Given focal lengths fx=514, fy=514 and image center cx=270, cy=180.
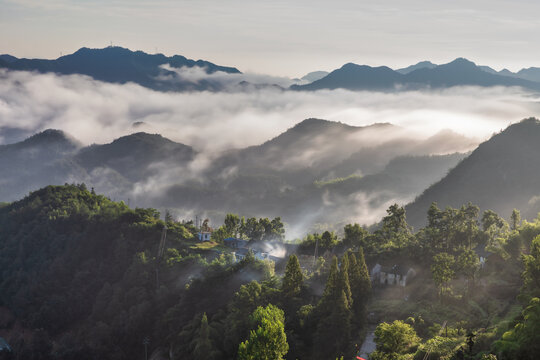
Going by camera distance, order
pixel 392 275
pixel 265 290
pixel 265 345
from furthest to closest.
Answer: pixel 392 275 < pixel 265 290 < pixel 265 345

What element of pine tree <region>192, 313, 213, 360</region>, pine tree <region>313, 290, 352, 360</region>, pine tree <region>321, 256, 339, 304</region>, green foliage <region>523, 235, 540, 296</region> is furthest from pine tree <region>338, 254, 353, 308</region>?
green foliage <region>523, 235, 540, 296</region>

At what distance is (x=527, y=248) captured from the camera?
251 feet

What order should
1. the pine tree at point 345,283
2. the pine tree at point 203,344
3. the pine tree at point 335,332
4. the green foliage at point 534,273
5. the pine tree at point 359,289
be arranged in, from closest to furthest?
the green foliage at point 534,273 → the pine tree at point 335,332 → the pine tree at point 345,283 → the pine tree at point 203,344 → the pine tree at point 359,289

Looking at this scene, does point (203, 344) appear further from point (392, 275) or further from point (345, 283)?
point (392, 275)

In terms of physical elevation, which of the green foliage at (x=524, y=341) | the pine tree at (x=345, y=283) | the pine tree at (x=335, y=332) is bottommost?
the pine tree at (x=335, y=332)

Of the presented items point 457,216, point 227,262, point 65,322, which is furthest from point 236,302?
point 65,322

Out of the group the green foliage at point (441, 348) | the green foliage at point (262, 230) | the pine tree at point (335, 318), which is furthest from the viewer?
the green foliage at point (262, 230)

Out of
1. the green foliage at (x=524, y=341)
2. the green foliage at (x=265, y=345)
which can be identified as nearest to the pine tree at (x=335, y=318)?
the green foliage at (x=265, y=345)

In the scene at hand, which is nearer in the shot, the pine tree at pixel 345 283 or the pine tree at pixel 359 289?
the pine tree at pixel 345 283

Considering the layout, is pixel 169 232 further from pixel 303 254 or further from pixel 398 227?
pixel 398 227

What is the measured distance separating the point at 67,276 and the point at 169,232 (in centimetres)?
3471

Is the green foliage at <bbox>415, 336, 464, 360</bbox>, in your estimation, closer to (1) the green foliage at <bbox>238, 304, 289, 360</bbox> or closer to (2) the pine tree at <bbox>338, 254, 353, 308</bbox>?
(1) the green foliage at <bbox>238, 304, 289, 360</bbox>

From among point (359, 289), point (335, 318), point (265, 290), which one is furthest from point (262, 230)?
point (335, 318)

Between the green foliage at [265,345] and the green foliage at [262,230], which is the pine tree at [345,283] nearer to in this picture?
the green foliage at [265,345]
